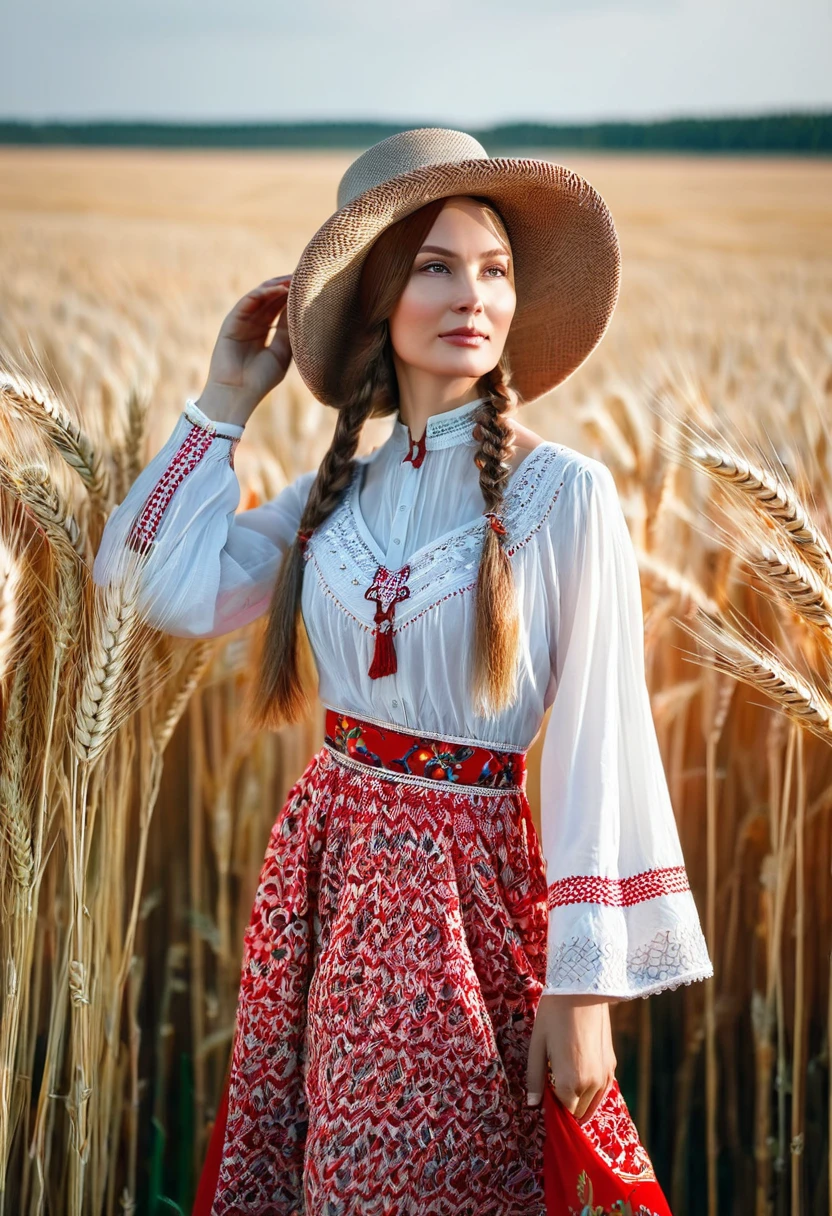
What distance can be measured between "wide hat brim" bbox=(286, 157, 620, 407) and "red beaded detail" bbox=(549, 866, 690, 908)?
689 mm

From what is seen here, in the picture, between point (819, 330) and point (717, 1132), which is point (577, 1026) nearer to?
point (717, 1132)

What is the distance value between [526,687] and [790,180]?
1814 mm

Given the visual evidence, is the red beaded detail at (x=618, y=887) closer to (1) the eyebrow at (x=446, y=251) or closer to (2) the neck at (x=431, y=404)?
(2) the neck at (x=431, y=404)

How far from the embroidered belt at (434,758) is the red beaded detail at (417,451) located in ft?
1.07

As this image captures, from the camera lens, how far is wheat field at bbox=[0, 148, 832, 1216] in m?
1.24

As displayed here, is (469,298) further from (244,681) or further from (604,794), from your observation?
(244,681)

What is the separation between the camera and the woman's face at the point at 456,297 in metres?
1.14

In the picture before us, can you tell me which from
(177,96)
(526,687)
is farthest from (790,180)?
(526,687)

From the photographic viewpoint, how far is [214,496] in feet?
4.24

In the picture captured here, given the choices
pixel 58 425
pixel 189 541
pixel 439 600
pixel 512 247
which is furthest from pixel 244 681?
pixel 512 247

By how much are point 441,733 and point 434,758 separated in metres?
0.03

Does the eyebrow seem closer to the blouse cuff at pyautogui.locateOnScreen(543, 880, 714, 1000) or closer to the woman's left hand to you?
the blouse cuff at pyautogui.locateOnScreen(543, 880, 714, 1000)

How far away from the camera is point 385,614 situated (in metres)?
1.11

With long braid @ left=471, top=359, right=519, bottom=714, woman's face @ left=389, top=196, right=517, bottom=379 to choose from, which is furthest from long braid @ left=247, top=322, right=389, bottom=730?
long braid @ left=471, top=359, right=519, bottom=714
